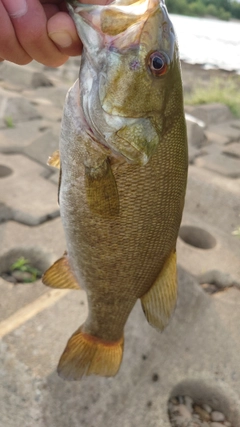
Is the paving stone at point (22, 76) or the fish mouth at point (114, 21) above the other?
the fish mouth at point (114, 21)

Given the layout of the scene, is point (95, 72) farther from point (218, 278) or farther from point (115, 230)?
point (218, 278)

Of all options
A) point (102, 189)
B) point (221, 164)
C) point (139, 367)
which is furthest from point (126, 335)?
point (221, 164)

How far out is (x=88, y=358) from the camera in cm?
166

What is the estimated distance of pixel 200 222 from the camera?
130 inches

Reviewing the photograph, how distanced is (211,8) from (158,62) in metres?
37.3

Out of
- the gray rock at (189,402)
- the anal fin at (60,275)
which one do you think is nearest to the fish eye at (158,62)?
the anal fin at (60,275)

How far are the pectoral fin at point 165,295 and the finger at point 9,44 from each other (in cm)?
87

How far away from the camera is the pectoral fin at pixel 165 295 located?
4.68 ft

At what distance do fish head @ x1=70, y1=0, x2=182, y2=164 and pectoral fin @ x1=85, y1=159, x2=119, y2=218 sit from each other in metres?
0.08

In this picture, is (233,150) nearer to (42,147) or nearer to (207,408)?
(42,147)

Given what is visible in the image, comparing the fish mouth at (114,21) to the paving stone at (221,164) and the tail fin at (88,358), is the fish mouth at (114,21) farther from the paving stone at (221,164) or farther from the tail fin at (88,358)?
the paving stone at (221,164)

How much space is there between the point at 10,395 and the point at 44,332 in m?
0.34

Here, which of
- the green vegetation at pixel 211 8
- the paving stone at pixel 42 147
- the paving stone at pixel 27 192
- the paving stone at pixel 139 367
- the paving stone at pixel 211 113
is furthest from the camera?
the green vegetation at pixel 211 8

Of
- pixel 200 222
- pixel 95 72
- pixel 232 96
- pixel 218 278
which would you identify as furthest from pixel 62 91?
pixel 95 72
